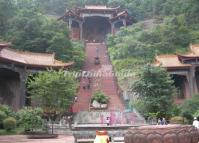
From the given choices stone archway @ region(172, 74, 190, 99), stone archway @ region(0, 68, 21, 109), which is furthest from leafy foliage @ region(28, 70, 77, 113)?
stone archway @ region(172, 74, 190, 99)

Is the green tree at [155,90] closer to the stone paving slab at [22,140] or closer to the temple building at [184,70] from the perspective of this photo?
the temple building at [184,70]

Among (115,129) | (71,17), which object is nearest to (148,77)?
(115,129)

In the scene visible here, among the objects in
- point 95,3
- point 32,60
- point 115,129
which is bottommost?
point 115,129

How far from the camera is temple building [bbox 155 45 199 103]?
29.5 m

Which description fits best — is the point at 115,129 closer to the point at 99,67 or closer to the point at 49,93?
the point at 49,93

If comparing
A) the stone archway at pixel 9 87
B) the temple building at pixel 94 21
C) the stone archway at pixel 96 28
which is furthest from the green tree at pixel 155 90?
the stone archway at pixel 96 28

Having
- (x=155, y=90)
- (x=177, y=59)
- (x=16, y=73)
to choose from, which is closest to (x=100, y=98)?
(x=155, y=90)

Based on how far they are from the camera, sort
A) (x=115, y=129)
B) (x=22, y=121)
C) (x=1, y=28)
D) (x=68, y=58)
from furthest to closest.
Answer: (x=1, y=28) → (x=68, y=58) → (x=22, y=121) → (x=115, y=129)

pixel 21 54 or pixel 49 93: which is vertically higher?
pixel 21 54

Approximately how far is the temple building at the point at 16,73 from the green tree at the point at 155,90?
728 cm

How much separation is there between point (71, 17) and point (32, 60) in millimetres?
19267

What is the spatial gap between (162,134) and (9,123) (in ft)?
49.8

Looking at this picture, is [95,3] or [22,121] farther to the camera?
[95,3]

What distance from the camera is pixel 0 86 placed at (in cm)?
2872
